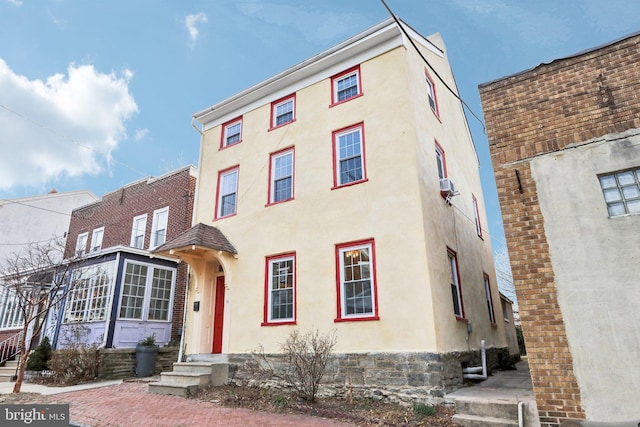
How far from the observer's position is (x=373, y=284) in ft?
26.4

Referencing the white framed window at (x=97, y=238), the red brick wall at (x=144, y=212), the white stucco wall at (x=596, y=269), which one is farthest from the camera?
the white framed window at (x=97, y=238)

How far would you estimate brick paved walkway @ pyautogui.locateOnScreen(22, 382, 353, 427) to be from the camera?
6008 millimetres

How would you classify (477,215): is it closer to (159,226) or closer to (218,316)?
(218,316)

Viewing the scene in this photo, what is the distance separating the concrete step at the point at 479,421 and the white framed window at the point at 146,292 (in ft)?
36.4

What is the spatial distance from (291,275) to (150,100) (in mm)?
45088

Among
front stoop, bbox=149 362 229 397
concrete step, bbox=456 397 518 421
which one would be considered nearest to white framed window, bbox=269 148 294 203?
front stoop, bbox=149 362 229 397

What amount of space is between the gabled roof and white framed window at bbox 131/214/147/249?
590 centimetres

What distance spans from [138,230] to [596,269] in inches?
646

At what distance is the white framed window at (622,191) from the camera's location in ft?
15.9

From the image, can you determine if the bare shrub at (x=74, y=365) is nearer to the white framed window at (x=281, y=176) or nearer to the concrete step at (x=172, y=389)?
the concrete step at (x=172, y=389)

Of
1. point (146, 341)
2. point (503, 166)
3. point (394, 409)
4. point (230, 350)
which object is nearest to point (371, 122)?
point (503, 166)

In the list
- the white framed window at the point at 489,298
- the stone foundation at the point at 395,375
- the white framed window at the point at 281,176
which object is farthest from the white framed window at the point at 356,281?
the white framed window at the point at 489,298

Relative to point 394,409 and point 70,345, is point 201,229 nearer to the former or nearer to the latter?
point 70,345

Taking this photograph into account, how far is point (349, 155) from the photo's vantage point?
9.52 meters
